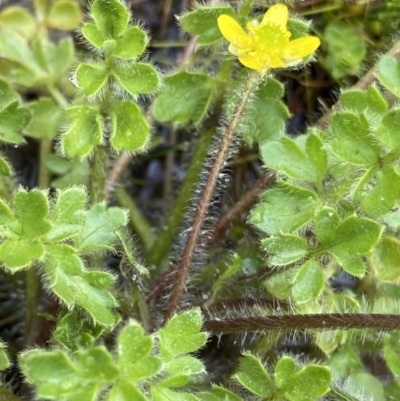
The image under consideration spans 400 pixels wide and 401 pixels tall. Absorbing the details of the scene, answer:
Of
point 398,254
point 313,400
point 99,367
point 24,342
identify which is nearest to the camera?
point 99,367

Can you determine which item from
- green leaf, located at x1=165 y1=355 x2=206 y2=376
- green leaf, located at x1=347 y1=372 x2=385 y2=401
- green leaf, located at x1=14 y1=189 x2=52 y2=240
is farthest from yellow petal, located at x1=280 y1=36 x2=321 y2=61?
green leaf, located at x1=347 y1=372 x2=385 y2=401

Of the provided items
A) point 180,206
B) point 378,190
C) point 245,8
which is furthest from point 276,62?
point 180,206

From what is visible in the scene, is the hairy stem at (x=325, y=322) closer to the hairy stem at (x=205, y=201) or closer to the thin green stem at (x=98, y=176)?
the hairy stem at (x=205, y=201)

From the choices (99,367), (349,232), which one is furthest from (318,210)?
(99,367)

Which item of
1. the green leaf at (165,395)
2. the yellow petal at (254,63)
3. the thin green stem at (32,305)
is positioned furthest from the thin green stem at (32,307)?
the yellow petal at (254,63)

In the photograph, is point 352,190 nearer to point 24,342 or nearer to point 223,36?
point 223,36

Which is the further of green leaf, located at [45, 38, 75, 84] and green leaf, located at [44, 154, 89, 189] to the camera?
green leaf, located at [45, 38, 75, 84]

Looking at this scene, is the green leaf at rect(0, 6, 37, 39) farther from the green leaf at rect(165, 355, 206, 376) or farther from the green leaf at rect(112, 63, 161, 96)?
the green leaf at rect(165, 355, 206, 376)
